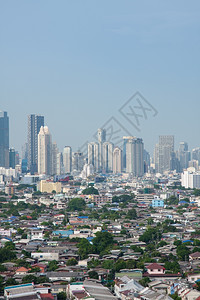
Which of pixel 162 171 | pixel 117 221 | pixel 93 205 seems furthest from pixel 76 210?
pixel 162 171

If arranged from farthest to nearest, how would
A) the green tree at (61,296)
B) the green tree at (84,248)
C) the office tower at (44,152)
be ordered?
the office tower at (44,152) → the green tree at (84,248) → the green tree at (61,296)

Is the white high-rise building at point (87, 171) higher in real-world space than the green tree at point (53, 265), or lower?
higher

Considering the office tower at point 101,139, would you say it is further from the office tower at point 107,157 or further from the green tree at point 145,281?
the green tree at point 145,281

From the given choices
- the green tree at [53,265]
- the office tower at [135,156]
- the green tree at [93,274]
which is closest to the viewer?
the green tree at [93,274]

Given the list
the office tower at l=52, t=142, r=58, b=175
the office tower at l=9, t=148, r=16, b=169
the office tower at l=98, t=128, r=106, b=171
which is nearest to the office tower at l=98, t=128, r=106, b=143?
the office tower at l=98, t=128, r=106, b=171

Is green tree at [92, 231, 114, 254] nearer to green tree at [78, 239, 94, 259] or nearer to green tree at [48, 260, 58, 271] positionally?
green tree at [78, 239, 94, 259]

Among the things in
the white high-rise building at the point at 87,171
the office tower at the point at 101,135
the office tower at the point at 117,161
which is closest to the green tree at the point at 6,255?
the white high-rise building at the point at 87,171

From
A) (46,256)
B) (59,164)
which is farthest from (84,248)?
A: (59,164)
